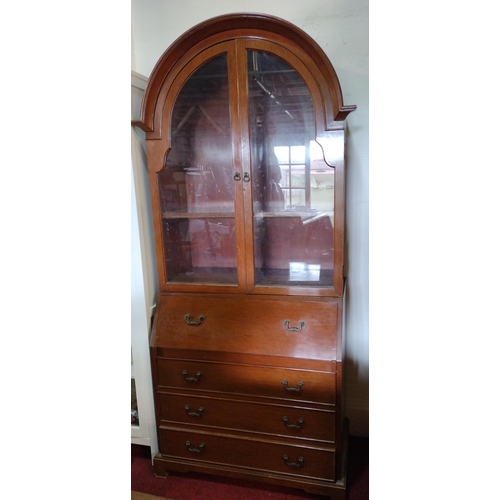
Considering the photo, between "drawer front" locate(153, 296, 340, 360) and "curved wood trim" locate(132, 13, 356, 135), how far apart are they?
2.26ft

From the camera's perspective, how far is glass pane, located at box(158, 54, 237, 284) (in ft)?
4.70

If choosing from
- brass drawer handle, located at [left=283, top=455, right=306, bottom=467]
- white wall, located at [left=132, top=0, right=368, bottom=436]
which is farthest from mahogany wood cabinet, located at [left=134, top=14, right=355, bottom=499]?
white wall, located at [left=132, top=0, right=368, bottom=436]

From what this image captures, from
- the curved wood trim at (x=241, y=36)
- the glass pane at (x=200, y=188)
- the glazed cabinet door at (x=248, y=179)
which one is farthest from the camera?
the glass pane at (x=200, y=188)

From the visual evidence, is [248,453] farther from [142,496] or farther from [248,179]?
[248,179]

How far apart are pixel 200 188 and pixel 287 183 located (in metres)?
0.38

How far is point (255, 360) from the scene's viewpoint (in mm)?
1341

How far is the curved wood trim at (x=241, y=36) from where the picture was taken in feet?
4.02

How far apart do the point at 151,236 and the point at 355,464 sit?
4.44 ft

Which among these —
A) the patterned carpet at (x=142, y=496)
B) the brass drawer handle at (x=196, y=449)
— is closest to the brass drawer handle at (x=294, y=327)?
the brass drawer handle at (x=196, y=449)

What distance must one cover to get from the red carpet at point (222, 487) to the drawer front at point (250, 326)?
1.99ft

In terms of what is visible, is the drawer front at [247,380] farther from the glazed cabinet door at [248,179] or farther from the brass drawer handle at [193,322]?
the glazed cabinet door at [248,179]

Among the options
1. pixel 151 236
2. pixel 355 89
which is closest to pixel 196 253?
pixel 151 236
